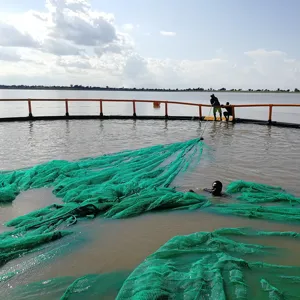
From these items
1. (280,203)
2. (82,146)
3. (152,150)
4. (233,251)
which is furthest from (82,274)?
(82,146)

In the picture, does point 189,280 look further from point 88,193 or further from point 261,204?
point 88,193

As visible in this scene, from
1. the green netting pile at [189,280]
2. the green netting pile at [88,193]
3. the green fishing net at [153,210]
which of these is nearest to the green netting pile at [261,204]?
the green fishing net at [153,210]

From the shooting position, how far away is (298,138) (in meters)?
12.1

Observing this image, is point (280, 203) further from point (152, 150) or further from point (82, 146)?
point (82, 146)

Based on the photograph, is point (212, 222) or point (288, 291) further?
point (212, 222)

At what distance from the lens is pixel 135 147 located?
10.3 m

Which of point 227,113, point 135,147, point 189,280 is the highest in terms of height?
point 227,113

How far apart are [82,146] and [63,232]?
656 cm

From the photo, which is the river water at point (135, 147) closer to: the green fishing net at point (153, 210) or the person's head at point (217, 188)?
the green fishing net at point (153, 210)

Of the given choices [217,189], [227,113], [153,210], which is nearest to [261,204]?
[217,189]

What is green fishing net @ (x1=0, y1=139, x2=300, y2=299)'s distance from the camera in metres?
2.70

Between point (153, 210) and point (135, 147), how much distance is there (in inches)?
226

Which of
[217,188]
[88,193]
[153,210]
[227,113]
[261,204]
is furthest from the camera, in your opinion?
[227,113]

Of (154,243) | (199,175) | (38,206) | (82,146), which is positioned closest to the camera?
(154,243)
